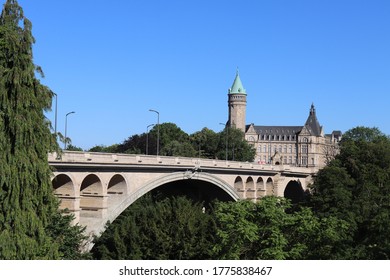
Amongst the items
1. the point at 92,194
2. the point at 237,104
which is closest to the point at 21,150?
the point at 92,194

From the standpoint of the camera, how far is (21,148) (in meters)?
18.9

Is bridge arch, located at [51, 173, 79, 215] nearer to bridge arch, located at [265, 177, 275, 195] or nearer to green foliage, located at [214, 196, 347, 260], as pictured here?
green foliage, located at [214, 196, 347, 260]

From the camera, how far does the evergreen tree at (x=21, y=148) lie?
60.3ft

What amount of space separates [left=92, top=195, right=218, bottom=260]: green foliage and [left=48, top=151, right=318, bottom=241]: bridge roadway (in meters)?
1.43

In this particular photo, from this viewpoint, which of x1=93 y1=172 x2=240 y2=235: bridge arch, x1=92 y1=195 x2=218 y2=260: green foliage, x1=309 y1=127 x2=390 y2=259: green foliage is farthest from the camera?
x1=309 y1=127 x2=390 y2=259: green foliage

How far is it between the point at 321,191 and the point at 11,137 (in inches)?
1897

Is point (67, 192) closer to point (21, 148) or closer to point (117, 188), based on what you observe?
point (117, 188)

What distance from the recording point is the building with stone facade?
166 meters

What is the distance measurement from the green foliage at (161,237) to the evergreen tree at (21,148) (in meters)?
18.1

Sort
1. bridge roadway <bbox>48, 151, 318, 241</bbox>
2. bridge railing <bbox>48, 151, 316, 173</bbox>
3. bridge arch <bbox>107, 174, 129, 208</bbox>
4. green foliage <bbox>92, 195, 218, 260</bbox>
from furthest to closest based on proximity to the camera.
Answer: bridge arch <bbox>107, 174, 129, 208</bbox> < green foliage <bbox>92, 195, 218, 260</bbox> < bridge roadway <bbox>48, 151, 318, 241</bbox> < bridge railing <bbox>48, 151, 316, 173</bbox>

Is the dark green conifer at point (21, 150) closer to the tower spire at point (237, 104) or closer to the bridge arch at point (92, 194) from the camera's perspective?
the bridge arch at point (92, 194)

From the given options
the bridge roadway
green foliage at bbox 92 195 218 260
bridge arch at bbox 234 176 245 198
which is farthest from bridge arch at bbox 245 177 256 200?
green foliage at bbox 92 195 218 260

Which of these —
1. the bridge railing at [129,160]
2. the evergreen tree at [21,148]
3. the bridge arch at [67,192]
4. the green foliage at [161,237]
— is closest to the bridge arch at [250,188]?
the bridge railing at [129,160]

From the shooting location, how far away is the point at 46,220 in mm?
19906
